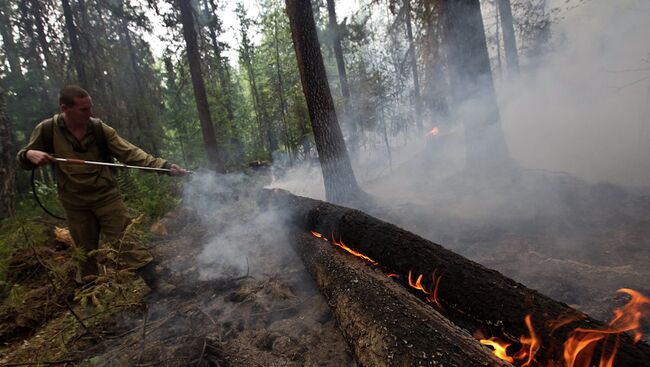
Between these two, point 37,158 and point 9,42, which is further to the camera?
point 9,42

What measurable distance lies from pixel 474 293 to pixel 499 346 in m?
0.39

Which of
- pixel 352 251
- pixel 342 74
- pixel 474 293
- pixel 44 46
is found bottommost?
pixel 474 293

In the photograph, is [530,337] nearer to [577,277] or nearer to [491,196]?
[577,277]

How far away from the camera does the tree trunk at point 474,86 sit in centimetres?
702

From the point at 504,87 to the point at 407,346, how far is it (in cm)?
1569

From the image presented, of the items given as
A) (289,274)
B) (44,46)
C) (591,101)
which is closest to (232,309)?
(289,274)

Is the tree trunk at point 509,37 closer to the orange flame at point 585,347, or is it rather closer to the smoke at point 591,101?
the smoke at point 591,101

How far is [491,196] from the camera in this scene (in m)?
6.51

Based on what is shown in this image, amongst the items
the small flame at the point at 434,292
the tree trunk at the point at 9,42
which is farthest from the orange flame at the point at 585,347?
the tree trunk at the point at 9,42

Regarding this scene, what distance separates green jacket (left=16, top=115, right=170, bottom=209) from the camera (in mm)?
3527

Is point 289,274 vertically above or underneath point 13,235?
underneath

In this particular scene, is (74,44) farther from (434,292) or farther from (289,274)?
(434,292)

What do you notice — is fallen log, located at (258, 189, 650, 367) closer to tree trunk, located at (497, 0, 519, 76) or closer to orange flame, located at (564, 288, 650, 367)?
orange flame, located at (564, 288, 650, 367)

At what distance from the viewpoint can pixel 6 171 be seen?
530cm
